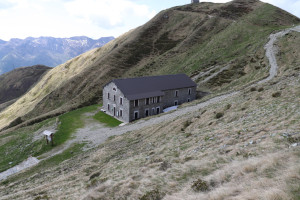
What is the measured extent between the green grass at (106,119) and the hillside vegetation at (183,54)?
20422 millimetres

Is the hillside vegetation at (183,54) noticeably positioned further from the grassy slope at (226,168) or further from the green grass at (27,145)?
the grassy slope at (226,168)

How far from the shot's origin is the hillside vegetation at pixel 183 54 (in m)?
79.4

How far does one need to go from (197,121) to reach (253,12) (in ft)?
466

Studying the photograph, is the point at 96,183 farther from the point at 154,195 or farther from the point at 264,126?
the point at 264,126

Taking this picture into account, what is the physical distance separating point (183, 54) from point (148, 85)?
205ft

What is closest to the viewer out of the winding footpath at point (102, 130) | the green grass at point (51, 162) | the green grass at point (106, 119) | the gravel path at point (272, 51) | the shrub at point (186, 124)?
the shrub at point (186, 124)

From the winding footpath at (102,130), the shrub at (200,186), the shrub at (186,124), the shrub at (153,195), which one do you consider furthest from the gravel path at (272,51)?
the shrub at (153,195)

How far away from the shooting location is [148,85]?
6056 centimetres

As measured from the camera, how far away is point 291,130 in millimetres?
13945

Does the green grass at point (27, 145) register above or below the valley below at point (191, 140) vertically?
below

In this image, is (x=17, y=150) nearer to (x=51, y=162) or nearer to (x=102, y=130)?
(x=51, y=162)

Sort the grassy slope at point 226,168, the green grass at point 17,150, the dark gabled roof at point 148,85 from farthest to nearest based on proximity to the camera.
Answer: the dark gabled roof at point 148,85
the green grass at point 17,150
the grassy slope at point 226,168

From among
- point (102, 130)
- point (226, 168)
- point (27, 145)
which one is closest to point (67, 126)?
point (102, 130)

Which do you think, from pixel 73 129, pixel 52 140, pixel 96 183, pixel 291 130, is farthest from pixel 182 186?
pixel 73 129
